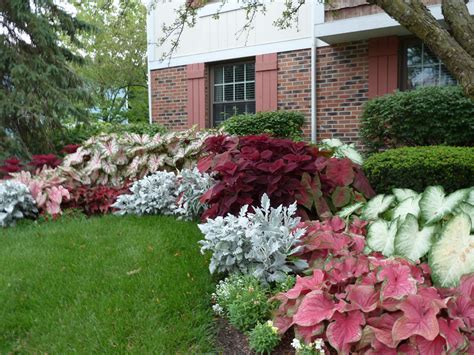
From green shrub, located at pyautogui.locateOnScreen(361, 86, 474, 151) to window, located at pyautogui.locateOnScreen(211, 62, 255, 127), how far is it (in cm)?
328

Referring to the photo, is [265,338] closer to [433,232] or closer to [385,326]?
[385,326]

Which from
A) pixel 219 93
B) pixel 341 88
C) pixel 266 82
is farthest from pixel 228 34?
pixel 341 88

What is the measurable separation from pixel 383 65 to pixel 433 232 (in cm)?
582

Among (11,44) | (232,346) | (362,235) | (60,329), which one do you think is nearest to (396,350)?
(232,346)

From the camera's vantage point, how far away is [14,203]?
15.0 ft

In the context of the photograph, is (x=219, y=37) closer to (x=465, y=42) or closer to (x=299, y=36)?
(x=299, y=36)

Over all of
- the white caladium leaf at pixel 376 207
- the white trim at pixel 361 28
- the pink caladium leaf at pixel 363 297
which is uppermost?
the white trim at pixel 361 28

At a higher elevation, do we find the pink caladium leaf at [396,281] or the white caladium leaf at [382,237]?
the white caladium leaf at [382,237]

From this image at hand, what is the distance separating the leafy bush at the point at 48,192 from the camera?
15.7 feet

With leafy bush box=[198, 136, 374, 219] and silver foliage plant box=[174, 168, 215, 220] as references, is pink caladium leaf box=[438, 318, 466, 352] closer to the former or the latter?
leafy bush box=[198, 136, 374, 219]

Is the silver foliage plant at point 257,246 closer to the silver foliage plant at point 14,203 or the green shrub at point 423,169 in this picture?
the green shrub at point 423,169

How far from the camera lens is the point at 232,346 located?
2227 millimetres

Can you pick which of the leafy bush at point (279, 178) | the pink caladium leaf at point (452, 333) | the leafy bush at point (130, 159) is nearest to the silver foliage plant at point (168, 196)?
the leafy bush at point (279, 178)

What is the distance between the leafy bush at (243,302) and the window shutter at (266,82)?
6537 mm
